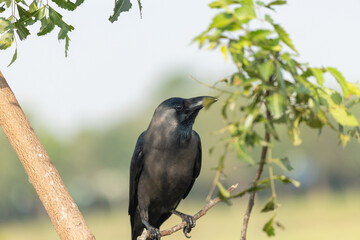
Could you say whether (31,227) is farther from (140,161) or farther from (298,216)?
(140,161)

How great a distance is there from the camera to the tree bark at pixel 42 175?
5441 mm

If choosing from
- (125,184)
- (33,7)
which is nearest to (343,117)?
(33,7)

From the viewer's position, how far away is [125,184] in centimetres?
9888

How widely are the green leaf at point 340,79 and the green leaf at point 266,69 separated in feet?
1.12

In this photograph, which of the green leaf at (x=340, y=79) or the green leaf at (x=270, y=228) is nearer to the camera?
the green leaf at (x=340, y=79)

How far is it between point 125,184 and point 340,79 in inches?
3813

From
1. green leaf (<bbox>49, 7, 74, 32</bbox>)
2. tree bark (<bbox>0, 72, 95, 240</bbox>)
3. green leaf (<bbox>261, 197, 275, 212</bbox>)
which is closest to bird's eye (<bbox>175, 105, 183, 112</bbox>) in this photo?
tree bark (<bbox>0, 72, 95, 240</bbox>)

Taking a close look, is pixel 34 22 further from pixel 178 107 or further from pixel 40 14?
pixel 178 107

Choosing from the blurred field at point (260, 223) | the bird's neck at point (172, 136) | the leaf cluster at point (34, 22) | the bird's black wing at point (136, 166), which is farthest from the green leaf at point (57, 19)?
the blurred field at point (260, 223)

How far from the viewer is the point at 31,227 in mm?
83750

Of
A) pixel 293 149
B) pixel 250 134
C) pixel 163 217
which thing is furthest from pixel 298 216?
pixel 250 134

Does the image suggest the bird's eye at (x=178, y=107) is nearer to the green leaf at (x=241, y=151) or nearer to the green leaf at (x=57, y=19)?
the green leaf at (x=57, y=19)

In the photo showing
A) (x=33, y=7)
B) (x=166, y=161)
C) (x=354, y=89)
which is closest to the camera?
(x=354, y=89)

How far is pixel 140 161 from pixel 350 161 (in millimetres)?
85672
